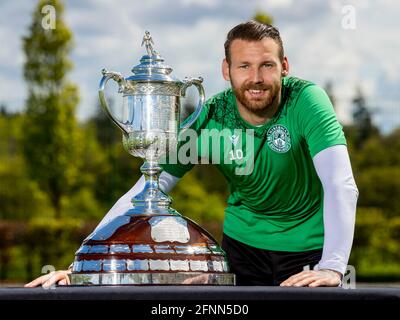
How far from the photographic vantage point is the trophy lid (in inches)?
115

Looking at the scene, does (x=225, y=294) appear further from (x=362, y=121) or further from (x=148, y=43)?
(x=362, y=121)

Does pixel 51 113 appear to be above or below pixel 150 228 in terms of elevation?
above

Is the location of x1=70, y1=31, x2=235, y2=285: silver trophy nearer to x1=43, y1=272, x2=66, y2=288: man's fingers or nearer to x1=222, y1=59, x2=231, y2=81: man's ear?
x1=43, y1=272, x2=66, y2=288: man's fingers

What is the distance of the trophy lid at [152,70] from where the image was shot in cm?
→ 291

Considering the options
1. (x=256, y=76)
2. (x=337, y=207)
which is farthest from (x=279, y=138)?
(x=337, y=207)

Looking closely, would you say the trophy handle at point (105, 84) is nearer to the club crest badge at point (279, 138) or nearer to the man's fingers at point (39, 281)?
the man's fingers at point (39, 281)

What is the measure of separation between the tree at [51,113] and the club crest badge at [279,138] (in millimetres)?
18209

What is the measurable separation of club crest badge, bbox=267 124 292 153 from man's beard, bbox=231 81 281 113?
0.10 metres

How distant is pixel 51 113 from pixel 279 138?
18655mm

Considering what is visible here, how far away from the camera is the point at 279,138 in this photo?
3.38m

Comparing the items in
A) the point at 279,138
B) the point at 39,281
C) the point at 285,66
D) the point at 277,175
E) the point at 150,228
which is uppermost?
the point at 285,66

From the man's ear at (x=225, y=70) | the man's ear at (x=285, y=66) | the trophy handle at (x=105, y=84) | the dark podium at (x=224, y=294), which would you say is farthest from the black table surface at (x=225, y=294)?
the man's ear at (x=225, y=70)

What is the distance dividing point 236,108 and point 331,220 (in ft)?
2.20

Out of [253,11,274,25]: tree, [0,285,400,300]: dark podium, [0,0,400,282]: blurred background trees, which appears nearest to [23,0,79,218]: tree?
[0,0,400,282]: blurred background trees
